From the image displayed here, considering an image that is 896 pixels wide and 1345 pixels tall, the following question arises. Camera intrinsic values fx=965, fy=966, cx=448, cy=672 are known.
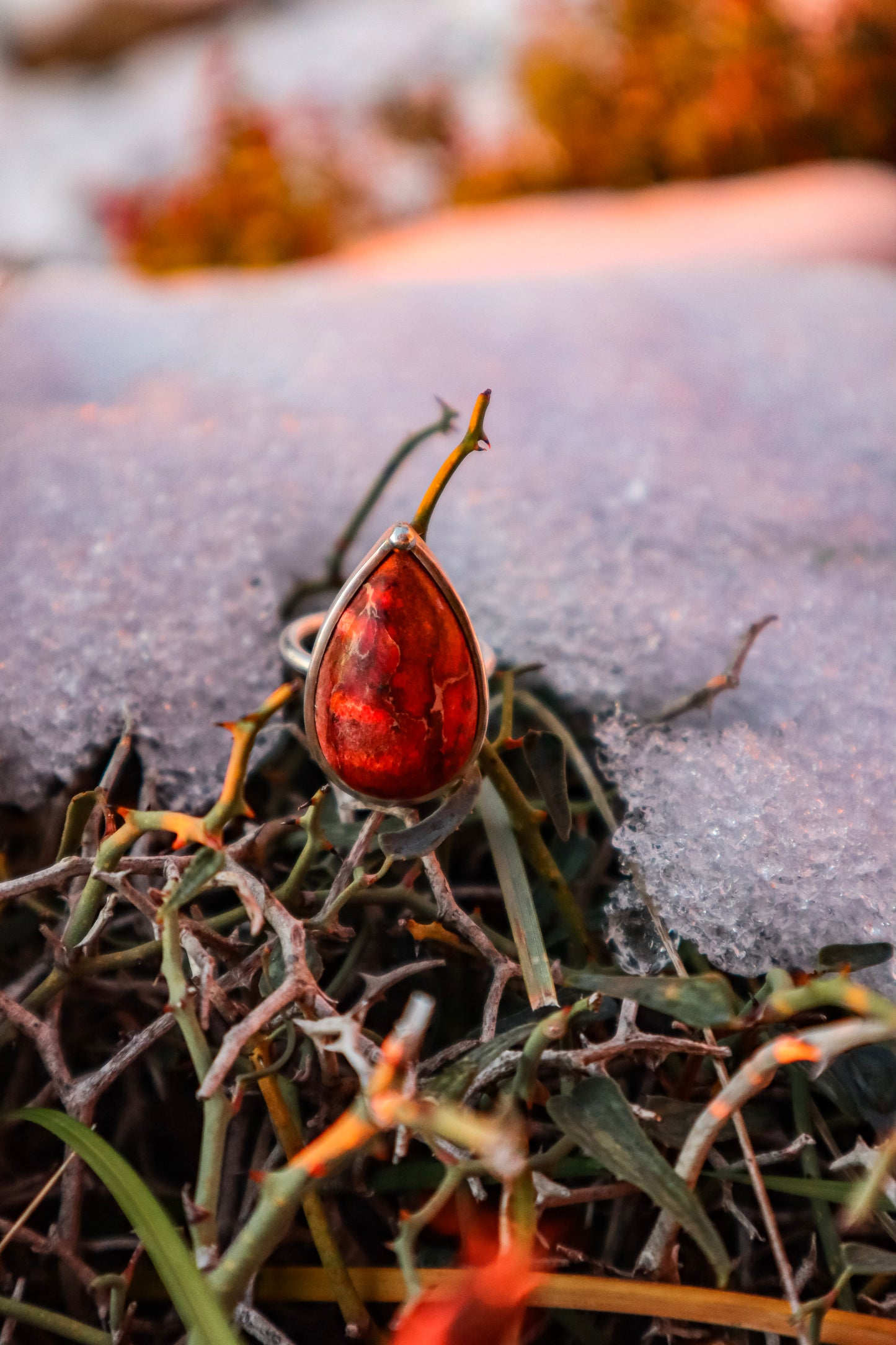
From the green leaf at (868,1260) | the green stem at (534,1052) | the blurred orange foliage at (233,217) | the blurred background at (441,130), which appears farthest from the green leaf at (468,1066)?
the blurred orange foliage at (233,217)

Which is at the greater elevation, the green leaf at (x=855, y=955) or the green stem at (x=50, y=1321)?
the green leaf at (x=855, y=955)

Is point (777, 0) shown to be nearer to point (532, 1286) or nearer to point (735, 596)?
point (735, 596)

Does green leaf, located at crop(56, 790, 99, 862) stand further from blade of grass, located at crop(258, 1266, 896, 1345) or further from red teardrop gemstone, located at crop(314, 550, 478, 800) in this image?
blade of grass, located at crop(258, 1266, 896, 1345)

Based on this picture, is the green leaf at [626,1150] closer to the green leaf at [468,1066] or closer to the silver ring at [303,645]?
the green leaf at [468,1066]

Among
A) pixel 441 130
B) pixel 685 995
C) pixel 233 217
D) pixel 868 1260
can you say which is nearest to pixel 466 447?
pixel 685 995

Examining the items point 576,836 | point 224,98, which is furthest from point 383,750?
point 224,98

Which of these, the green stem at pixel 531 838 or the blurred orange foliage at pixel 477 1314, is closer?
the blurred orange foliage at pixel 477 1314

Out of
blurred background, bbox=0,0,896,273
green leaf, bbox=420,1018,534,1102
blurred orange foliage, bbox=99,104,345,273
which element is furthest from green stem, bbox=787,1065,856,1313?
blurred orange foliage, bbox=99,104,345,273
